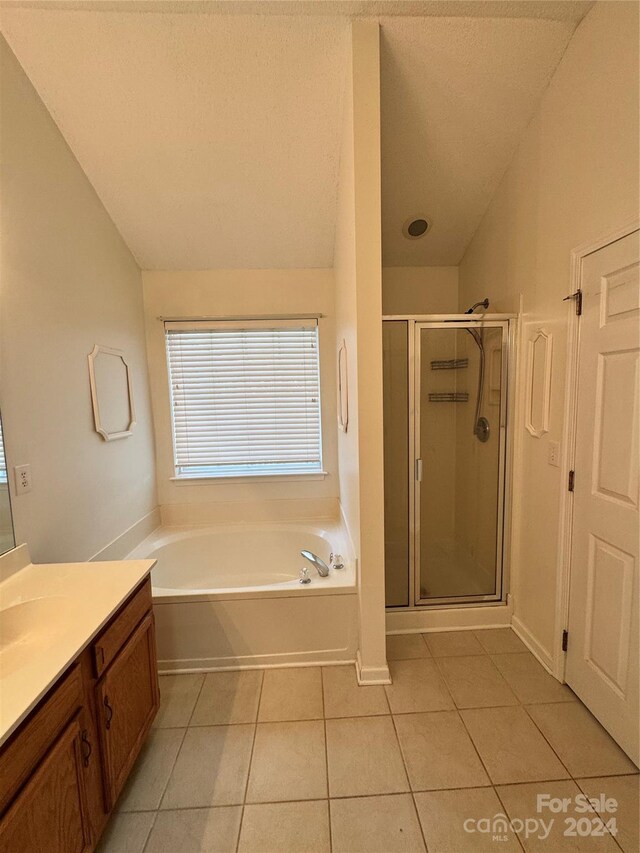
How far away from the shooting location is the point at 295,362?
2.83 metres

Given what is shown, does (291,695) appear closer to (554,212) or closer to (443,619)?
(443,619)

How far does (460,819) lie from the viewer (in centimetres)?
120

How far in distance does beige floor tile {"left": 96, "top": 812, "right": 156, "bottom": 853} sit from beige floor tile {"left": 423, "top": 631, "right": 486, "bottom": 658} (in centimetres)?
142

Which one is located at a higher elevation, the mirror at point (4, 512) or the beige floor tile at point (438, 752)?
the mirror at point (4, 512)

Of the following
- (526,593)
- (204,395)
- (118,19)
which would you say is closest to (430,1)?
(118,19)

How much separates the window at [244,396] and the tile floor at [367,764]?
1459 millimetres

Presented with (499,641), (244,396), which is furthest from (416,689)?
(244,396)

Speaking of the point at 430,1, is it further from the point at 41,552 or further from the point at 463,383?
the point at 41,552

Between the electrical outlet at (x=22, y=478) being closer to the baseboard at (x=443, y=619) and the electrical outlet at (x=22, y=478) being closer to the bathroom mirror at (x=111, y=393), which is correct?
the bathroom mirror at (x=111, y=393)

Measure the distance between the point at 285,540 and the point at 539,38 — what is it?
3.07 meters

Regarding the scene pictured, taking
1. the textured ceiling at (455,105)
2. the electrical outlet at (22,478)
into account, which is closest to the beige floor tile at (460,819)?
the electrical outlet at (22,478)

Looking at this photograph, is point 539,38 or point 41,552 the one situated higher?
point 539,38

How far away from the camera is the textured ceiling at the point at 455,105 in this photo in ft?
5.10

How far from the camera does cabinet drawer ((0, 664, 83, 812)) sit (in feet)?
2.49
